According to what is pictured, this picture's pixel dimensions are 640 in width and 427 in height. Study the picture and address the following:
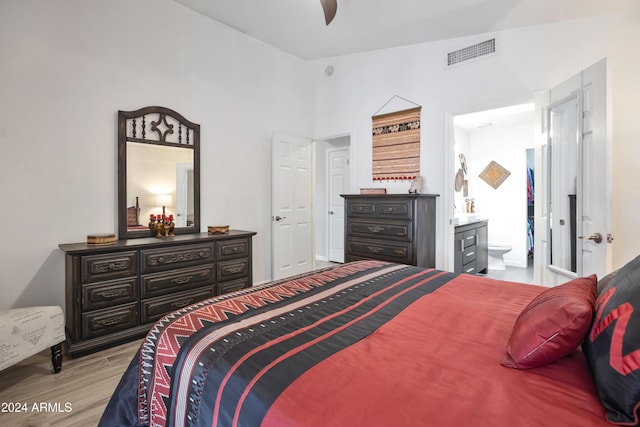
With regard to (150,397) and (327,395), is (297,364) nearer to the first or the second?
(327,395)

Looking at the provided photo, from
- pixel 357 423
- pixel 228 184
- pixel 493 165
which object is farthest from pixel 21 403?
pixel 493 165

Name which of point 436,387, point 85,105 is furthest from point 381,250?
point 85,105

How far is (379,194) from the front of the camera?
12.0ft

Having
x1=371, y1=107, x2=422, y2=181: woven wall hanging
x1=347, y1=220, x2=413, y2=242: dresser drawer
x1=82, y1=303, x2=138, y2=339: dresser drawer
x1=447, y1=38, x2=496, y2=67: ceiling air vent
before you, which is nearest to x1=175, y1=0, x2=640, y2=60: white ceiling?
x1=447, y1=38, x2=496, y2=67: ceiling air vent

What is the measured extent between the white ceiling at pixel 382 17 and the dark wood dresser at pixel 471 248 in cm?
223

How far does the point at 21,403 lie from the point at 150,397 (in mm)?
1358

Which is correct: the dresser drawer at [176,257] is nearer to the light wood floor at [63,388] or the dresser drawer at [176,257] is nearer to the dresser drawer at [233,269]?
the dresser drawer at [233,269]

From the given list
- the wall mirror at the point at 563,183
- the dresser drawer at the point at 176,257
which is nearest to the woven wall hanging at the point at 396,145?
the wall mirror at the point at 563,183

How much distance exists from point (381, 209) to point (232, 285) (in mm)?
1831

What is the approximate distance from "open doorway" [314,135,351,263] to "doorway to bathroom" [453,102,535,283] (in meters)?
1.99

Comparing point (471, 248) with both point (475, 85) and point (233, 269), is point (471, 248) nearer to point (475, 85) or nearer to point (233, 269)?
point (475, 85)

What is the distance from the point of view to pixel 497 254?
541cm

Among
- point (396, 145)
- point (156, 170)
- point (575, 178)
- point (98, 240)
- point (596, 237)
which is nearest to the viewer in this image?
point (596, 237)

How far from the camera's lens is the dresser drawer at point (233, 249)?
10.5ft
